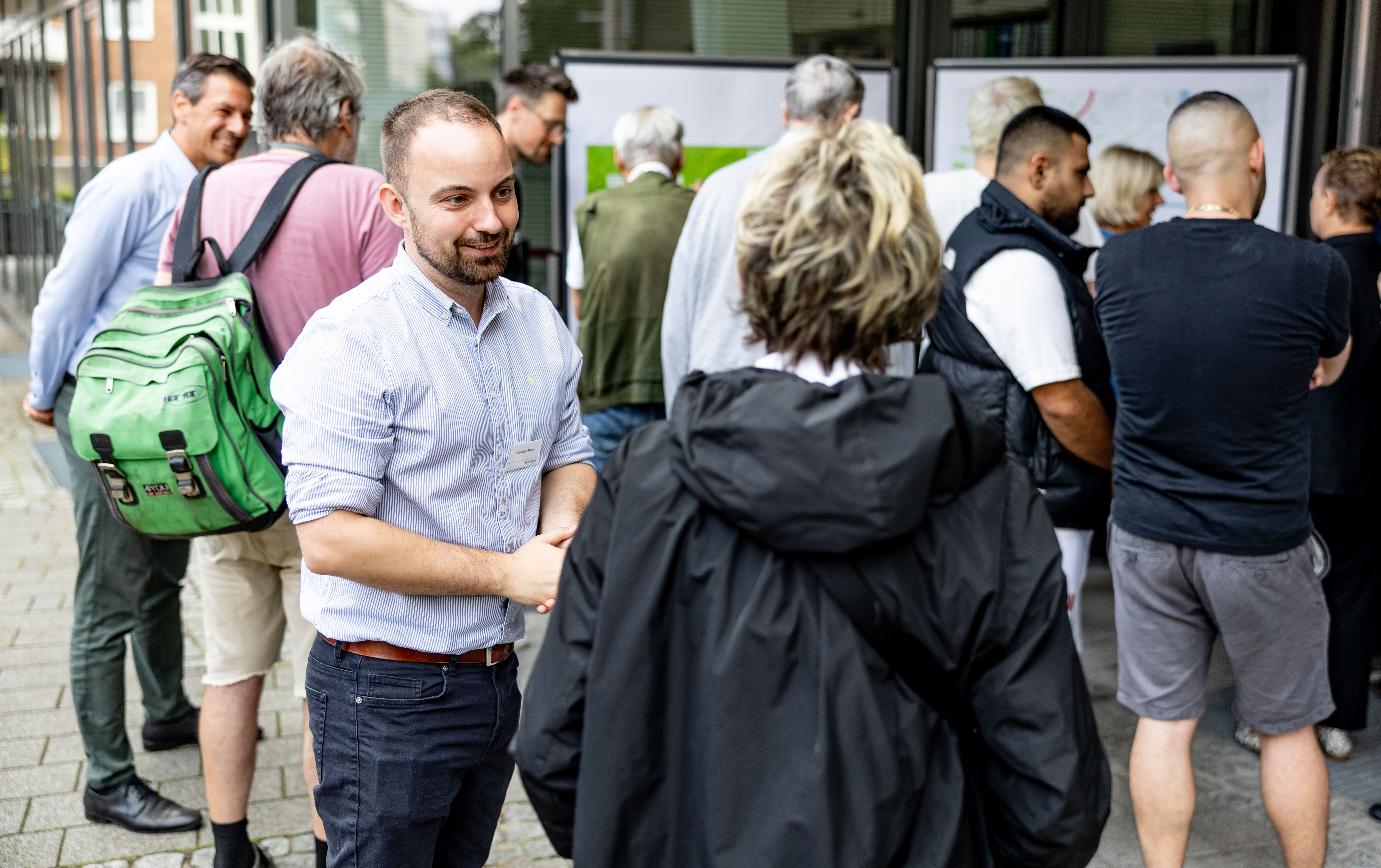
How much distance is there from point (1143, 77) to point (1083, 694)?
5247mm

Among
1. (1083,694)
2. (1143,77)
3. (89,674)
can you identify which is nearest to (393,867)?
(1083,694)

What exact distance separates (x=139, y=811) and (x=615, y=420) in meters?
2.02

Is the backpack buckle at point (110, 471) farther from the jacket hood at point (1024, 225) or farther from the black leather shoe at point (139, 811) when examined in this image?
the jacket hood at point (1024, 225)

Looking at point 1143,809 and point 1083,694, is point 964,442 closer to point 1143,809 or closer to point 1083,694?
point 1083,694

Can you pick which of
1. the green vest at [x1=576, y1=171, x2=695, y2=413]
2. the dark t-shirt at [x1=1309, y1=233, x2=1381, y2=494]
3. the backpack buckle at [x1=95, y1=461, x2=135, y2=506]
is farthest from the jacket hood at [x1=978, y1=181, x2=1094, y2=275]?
the backpack buckle at [x1=95, y1=461, x2=135, y2=506]

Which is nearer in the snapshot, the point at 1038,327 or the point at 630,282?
the point at 1038,327

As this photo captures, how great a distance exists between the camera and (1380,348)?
3.85 meters

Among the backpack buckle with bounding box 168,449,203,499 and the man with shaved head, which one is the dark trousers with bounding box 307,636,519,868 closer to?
the backpack buckle with bounding box 168,449,203,499

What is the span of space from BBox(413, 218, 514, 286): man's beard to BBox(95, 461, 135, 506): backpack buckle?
958 millimetres

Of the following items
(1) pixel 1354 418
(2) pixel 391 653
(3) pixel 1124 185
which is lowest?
(2) pixel 391 653

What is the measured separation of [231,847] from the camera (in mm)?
2885

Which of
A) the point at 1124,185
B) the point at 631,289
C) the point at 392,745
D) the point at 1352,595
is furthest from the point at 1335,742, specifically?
the point at 392,745

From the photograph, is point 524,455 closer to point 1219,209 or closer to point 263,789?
point 1219,209

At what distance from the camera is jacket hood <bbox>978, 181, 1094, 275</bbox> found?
321cm
